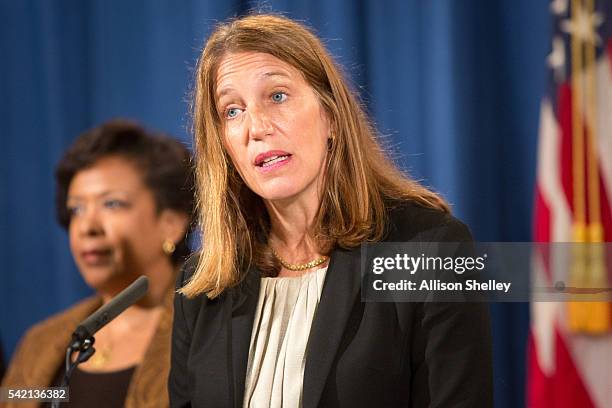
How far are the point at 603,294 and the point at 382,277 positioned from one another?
2.06ft

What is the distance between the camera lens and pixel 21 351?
7.93 feet

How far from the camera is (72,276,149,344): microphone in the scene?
1600 millimetres

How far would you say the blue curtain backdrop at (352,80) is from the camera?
2189 mm

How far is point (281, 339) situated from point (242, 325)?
8 cm

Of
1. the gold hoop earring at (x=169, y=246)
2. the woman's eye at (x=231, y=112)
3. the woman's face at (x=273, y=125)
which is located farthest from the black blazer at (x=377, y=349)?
the gold hoop earring at (x=169, y=246)

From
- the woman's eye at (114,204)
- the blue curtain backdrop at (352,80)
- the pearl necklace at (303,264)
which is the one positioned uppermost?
the blue curtain backdrop at (352,80)

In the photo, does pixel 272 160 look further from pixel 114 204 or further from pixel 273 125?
pixel 114 204

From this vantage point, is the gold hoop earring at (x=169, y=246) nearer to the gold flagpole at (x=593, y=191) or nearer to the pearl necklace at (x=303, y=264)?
the pearl necklace at (x=303, y=264)

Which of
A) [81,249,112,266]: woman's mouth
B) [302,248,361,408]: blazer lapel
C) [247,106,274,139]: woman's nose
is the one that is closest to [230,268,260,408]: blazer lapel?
[302,248,361,408]: blazer lapel

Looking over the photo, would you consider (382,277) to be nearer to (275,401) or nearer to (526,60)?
(275,401)

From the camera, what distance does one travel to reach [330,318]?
1.50 metres

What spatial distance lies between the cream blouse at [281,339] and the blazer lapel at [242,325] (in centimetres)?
1

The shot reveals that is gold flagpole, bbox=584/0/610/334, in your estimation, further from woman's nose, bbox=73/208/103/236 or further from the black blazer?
woman's nose, bbox=73/208/103/236

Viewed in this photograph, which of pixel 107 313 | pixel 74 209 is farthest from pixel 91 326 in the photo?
pixel 74 209
